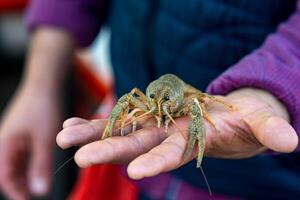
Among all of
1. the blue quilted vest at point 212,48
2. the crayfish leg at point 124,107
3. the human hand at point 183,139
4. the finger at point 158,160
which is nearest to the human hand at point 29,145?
the blue quilted vest at point 212,48

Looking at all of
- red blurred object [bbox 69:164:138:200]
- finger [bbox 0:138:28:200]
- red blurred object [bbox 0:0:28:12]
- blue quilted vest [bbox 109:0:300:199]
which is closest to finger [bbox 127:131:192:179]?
blue quilted vest [bbox 109:0:300:199]

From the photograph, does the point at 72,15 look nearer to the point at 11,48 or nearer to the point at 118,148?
the point at 118,148

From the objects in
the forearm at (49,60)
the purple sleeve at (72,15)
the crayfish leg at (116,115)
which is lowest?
the crayfish leg at (116,115)

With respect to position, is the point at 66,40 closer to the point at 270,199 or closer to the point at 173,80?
the point at 173,80

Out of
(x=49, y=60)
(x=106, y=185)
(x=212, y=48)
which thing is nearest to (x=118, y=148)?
(x=212, y=48)

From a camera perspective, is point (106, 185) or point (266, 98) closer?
point (266, 98)

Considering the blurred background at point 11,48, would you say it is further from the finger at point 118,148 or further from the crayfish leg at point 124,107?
the finger at point 118,148
